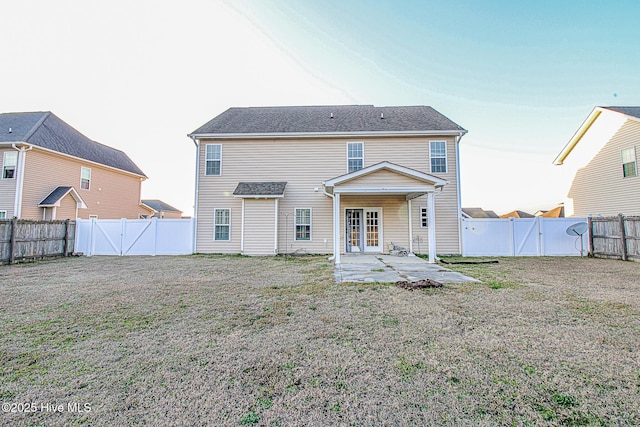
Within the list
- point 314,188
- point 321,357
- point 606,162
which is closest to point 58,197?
point 314,188

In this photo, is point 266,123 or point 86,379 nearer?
point 86,379

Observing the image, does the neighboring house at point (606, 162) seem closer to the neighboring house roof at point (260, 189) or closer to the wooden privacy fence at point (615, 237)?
the wooden privacy fence at point (615, 237)

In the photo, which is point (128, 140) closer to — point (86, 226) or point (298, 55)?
point (86, 226)

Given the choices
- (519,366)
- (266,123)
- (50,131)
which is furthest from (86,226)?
(519,366)

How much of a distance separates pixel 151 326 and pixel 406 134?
1241 cm

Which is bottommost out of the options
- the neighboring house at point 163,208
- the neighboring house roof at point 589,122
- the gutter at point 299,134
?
the neighboring house at point 163,208

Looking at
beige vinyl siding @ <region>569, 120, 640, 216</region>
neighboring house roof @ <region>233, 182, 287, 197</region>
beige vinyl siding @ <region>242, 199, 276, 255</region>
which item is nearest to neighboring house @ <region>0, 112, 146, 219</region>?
neighboring house roof @ <region>233, 182, 287, 197</region>

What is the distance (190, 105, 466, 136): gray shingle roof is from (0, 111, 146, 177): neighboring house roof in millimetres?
9975

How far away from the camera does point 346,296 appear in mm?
5273

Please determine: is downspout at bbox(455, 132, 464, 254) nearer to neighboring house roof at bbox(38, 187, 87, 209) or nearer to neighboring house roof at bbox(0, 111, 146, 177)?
neighboring house roof at bbox(38, 187, 87, 209)

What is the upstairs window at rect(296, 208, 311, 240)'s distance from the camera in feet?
42.4

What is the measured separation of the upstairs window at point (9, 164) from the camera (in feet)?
47.5

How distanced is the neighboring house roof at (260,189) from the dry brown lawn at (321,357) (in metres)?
7.05

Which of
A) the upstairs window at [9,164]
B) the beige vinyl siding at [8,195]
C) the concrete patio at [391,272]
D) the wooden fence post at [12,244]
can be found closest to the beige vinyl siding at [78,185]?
the beige vinyl siding at [8,195]
